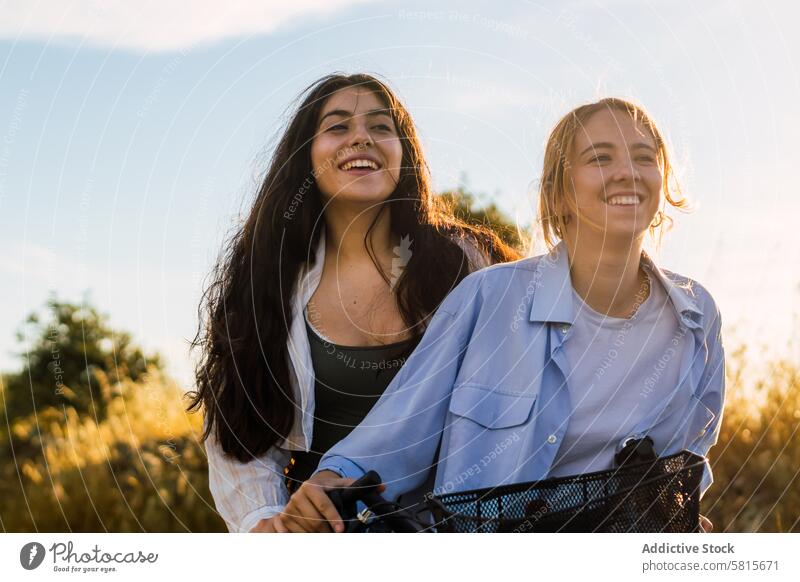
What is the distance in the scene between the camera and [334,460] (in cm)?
245

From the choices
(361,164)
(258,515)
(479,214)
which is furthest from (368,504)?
(479,214)

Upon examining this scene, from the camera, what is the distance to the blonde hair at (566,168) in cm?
271

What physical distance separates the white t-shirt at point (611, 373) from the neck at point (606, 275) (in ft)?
0.11

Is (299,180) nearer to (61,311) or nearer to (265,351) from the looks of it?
(265,351)

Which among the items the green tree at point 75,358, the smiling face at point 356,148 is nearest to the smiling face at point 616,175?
the smiling face at point 356,148

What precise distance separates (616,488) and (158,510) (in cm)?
311

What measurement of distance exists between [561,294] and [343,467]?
732 millimetres

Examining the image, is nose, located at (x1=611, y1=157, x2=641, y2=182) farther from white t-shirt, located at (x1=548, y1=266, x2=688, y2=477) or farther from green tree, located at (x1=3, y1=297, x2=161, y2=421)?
green tree, located at (x1=3, y1=297, x2=161, y2=421)

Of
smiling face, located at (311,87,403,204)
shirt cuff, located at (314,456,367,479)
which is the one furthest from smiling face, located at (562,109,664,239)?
shirt cuff, located at (314,456,367,479)

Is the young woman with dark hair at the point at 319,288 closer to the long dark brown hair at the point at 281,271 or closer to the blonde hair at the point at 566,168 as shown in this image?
the long dark brown hair at the point at 281,271

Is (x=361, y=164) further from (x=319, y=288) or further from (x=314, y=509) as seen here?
(x=314, y=509)

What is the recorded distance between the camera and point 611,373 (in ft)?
8.43

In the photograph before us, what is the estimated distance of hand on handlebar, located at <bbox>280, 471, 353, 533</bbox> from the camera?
2.25m

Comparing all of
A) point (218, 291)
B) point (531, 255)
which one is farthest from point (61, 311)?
point (531, 255)
